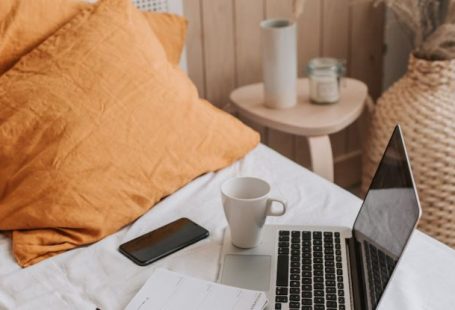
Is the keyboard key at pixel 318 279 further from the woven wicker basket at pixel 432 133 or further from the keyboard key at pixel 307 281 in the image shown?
the woven wicker basket at pixel 432 133

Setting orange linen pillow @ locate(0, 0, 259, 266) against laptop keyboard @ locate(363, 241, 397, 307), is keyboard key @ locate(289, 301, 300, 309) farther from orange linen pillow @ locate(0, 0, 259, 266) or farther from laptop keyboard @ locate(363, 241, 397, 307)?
orange linen pillow @ locate(0, 0, 259, 266)

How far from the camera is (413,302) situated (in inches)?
40.0

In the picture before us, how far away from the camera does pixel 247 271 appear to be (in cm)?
111

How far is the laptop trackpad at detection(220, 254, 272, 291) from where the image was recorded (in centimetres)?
108

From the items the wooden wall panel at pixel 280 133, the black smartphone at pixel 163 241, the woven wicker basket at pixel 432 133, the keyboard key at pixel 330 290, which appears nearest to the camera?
the keyboard key at pixel 330 290

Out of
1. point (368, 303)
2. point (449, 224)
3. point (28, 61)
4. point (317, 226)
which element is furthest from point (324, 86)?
point (368, 303)

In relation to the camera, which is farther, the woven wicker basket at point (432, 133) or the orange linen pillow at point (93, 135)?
the woven wicker basket at point (432, 133)

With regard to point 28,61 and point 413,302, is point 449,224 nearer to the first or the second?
point 413,302

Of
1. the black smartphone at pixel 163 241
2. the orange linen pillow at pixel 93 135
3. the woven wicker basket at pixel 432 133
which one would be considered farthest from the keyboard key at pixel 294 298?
the woven wicker basket at pixel 432 133

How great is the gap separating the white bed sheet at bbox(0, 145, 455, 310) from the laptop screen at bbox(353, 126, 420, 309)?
2.6 inches

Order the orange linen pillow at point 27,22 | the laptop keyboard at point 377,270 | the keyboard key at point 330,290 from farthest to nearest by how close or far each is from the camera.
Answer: the orange linen pillow at point 27,22 < the keyboard key at point 330,290 < the laptop keyboard at point 377,270

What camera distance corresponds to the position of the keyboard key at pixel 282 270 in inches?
42.2

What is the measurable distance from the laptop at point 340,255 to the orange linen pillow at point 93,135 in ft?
0.77

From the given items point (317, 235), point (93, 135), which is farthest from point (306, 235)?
point (93, 135)
